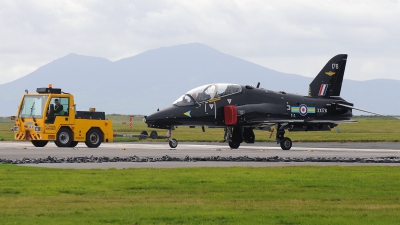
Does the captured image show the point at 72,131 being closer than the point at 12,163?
No

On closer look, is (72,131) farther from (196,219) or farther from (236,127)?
(196,219)

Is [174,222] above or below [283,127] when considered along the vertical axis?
below

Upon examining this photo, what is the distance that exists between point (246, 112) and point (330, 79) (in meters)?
7.15

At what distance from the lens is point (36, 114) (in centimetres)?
4019

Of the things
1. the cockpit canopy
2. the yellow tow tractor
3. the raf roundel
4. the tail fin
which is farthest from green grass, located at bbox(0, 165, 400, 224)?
the tail fin

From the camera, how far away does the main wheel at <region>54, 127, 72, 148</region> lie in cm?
4019

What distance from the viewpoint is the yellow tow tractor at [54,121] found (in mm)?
39906

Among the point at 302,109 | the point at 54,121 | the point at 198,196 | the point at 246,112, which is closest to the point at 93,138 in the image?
the point at 54,121

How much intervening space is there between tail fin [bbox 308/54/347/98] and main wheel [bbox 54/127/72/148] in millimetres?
14046

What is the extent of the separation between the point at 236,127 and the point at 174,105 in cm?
368

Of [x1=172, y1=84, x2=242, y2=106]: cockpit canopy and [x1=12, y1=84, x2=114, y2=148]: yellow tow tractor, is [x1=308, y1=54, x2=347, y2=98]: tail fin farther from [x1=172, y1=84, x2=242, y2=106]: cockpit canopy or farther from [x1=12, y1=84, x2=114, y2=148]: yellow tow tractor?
[x1=12, y1=84, x2=114, y2=148]: yellow tow tractor

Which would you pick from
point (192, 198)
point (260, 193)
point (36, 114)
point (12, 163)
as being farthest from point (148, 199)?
point (36, 114)

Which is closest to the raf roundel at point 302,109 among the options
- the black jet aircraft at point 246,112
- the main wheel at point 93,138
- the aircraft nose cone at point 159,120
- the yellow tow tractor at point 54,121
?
the black jet aircraft at point 246,112

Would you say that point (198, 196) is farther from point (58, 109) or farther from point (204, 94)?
point (204, 94)
